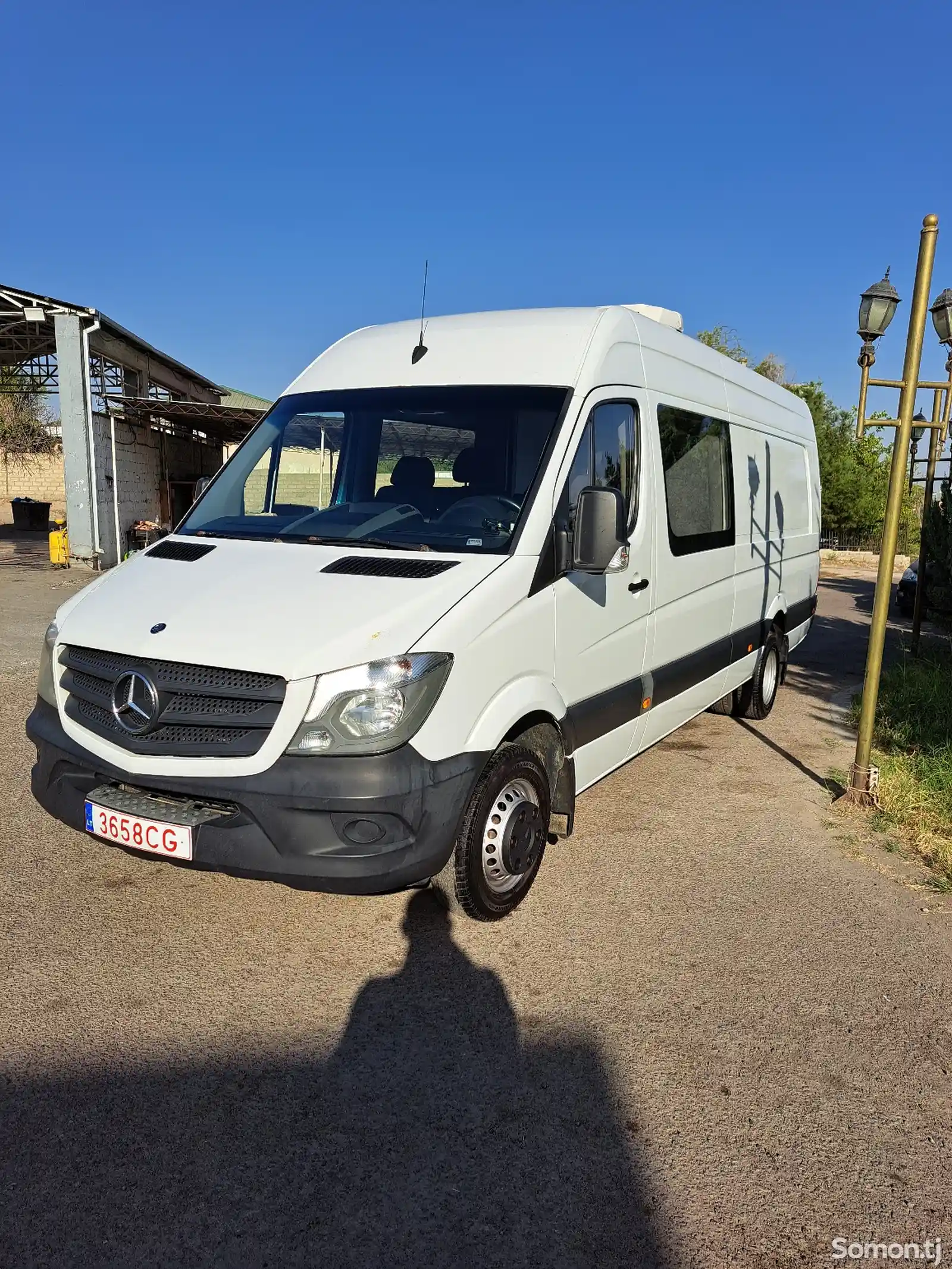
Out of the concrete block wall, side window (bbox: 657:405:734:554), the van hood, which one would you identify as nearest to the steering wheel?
the van hood

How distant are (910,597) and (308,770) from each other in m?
16.5

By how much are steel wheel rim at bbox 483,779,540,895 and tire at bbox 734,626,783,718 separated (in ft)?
13.6

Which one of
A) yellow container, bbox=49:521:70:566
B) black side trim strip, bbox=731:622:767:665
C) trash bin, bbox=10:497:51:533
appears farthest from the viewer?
trash bin, bbox=10:497:51:533

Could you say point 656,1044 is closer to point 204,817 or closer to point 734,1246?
point 734,1246

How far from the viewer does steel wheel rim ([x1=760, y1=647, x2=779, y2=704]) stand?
7.78 metres

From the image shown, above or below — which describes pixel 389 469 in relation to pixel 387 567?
above

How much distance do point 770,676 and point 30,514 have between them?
26411mm

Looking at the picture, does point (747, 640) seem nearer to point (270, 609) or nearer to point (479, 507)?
point (479, 507)

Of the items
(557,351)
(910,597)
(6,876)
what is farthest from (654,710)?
(910,597)

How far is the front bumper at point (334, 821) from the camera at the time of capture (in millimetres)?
3207

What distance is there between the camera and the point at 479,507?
415cm

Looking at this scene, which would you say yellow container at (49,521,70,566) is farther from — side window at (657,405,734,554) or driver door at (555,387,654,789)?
driver door at (555,387,654,789)

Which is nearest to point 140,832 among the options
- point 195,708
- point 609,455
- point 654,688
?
point 195,708

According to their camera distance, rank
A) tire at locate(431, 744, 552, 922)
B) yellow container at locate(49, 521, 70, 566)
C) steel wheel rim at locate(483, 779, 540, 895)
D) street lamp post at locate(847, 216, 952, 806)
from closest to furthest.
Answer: tire at locate(431, 744, 552, 922)
steel wheel rim at locate(483, 779, 540, 895)
street lamp post at locate(847, 216, 952, 806)
yellow container at locate(49, 521, 70, 566)
